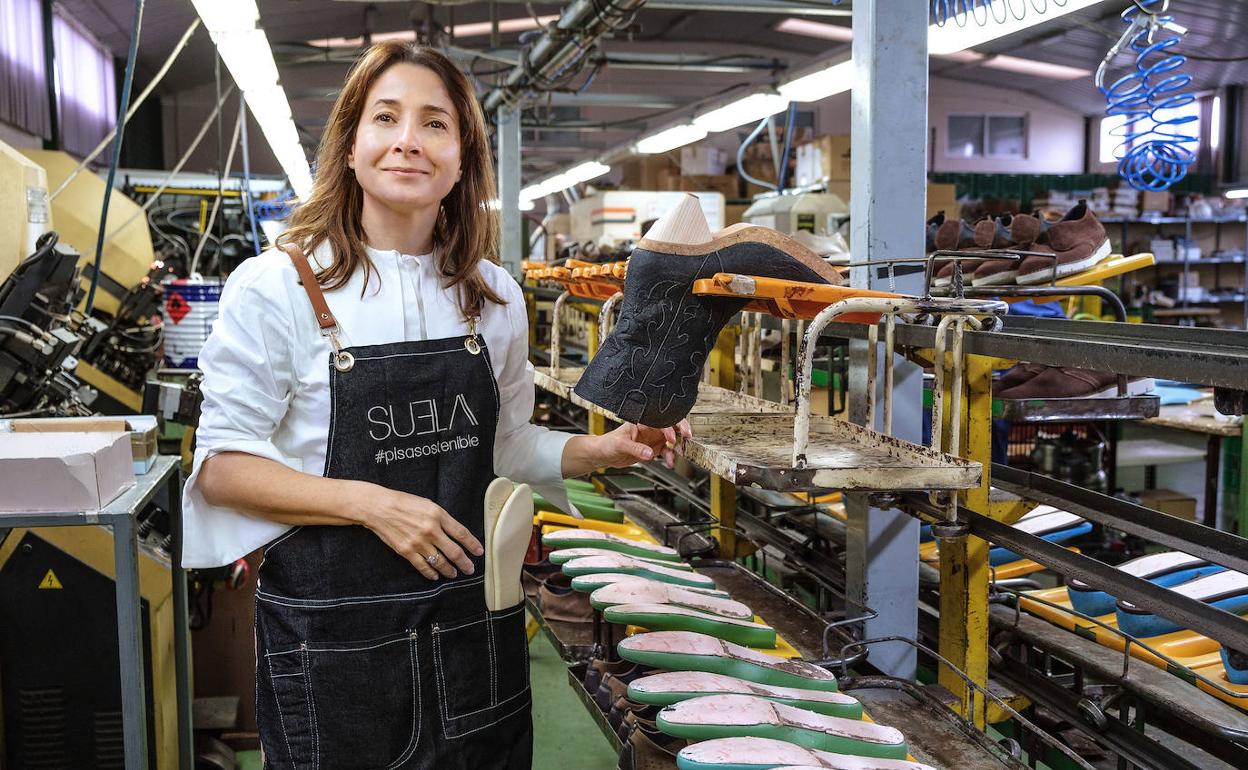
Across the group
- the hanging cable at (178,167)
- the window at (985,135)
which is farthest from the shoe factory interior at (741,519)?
the window at (985,135)

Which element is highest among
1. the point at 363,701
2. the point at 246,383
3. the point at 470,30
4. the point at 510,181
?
the point at 470,30

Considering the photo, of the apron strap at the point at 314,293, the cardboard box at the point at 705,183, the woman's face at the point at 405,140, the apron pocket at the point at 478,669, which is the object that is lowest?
the apron pocket at the point at 478,669

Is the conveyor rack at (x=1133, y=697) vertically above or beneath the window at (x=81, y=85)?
beneath

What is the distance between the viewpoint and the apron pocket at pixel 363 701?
5.01 ft

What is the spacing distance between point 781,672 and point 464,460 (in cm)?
75

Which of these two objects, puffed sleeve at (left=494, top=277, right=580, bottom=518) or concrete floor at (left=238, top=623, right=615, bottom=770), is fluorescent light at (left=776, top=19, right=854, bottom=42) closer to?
concrete floor at (left=238, top=623, right=615, bottom=770)

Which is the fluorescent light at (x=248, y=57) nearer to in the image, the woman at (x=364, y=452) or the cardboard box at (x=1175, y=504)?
the woman at (x=364, y=452)

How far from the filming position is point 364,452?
152 cm

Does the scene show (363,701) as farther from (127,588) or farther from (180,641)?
(180,641)

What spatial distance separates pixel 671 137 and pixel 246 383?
679 cm

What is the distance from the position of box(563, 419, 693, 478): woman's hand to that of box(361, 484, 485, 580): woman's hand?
388 mm

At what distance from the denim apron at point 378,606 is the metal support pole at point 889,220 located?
1.17 meters

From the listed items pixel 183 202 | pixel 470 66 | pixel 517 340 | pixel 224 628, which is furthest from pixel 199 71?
pixel 517 340

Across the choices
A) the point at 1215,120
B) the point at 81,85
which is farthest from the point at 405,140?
the point at 1215,120
